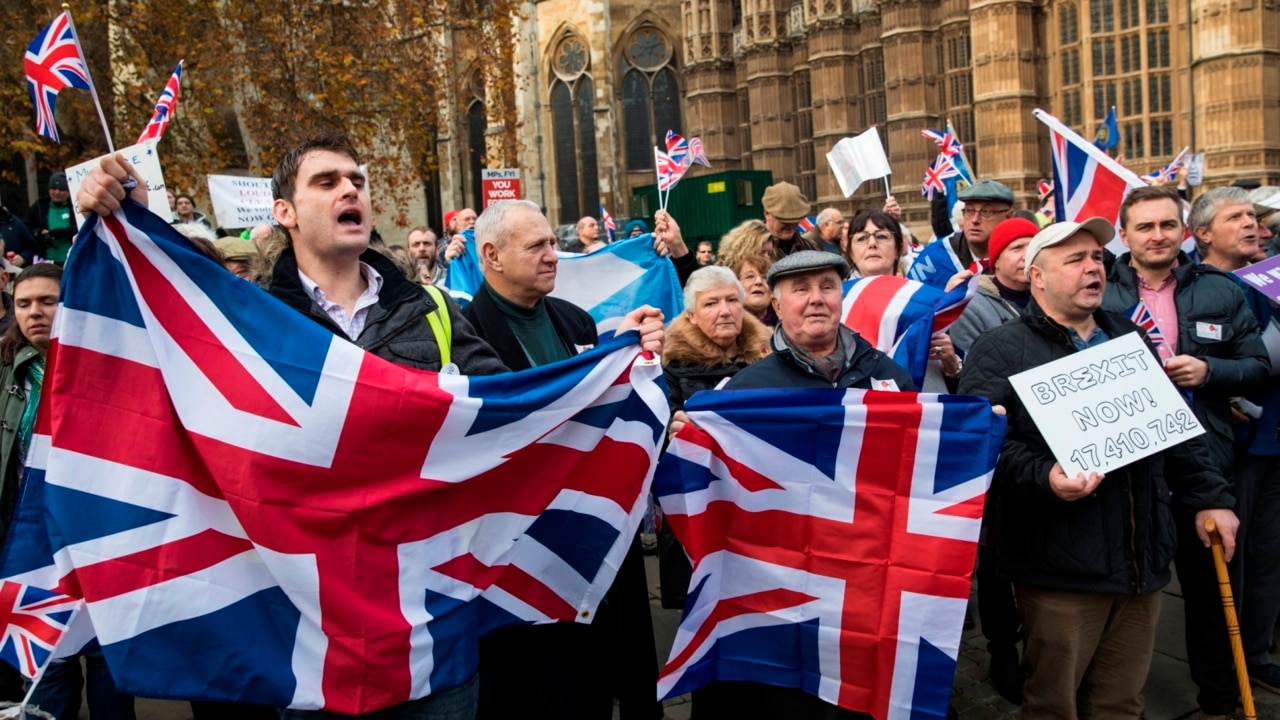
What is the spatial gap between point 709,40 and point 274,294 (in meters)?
33.8

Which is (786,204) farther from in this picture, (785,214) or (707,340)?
(707,340)

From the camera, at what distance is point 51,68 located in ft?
26.7

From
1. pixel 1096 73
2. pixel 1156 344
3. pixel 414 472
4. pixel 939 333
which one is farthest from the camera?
pixel 1096 73

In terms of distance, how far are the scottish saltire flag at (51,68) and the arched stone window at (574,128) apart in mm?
30035

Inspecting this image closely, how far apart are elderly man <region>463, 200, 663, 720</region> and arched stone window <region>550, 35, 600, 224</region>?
34.5 meters

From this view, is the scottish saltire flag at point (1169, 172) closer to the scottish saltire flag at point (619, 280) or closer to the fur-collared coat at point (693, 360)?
the scottish saltire flag at point (619, 280)

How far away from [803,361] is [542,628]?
4.28 ft

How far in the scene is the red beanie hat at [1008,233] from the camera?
4.89 meters

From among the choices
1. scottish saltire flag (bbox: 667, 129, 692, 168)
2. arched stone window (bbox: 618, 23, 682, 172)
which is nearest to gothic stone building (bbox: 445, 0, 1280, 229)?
arched stone window (bbox: 618, 23, 682, 172)

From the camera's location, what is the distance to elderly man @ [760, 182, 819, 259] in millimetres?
6871

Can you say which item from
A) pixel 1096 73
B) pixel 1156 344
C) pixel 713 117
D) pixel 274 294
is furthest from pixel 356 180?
pixel 713 117

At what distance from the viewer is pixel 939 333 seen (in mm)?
5016

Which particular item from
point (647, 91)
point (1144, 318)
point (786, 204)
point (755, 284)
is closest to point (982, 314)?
point (1144, 318)

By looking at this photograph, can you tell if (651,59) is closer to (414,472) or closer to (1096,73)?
(1096,73)
